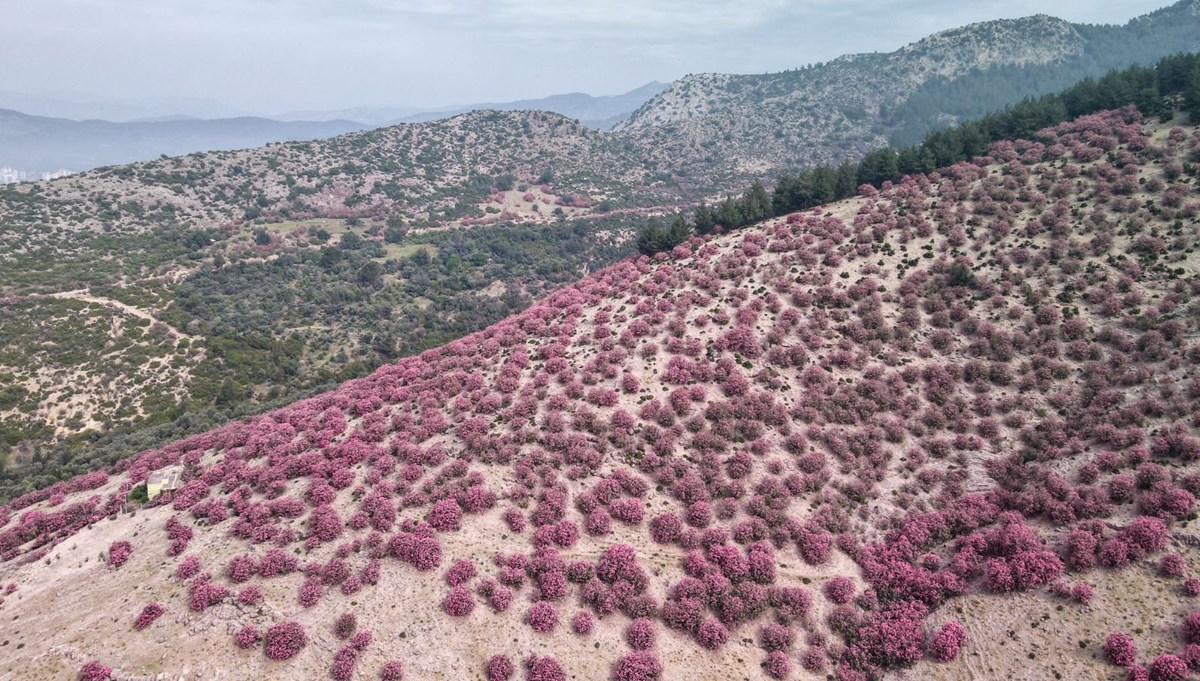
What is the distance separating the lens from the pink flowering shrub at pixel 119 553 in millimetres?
43844

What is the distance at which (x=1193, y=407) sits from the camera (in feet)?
141

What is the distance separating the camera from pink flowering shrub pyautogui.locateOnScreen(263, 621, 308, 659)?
35.3 m

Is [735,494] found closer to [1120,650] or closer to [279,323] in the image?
[1120,650]

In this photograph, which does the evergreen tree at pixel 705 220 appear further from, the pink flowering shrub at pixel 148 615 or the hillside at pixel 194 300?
the pink flowering shrub at pixel 148 615

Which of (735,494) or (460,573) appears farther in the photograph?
(735,494)

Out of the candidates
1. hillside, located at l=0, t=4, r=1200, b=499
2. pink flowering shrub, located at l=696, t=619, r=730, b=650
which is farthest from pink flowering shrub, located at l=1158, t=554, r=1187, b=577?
hillside, located at l=0, t=4, r=1200, b=499

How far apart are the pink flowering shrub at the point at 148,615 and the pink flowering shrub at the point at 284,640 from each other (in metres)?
8.84

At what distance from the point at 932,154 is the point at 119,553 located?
411 feet

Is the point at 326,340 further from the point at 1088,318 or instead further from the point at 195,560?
the point at 1088,318

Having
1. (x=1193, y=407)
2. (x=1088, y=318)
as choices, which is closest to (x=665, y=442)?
(x=1193, y=407)

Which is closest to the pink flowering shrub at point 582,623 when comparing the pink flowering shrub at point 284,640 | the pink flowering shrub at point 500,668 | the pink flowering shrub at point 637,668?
the pink flowering shrub at point 637,668

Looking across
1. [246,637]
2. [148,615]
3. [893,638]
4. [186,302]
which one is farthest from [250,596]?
[186,302]

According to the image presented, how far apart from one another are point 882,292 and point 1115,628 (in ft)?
139

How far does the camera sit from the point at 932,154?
94625 mm
